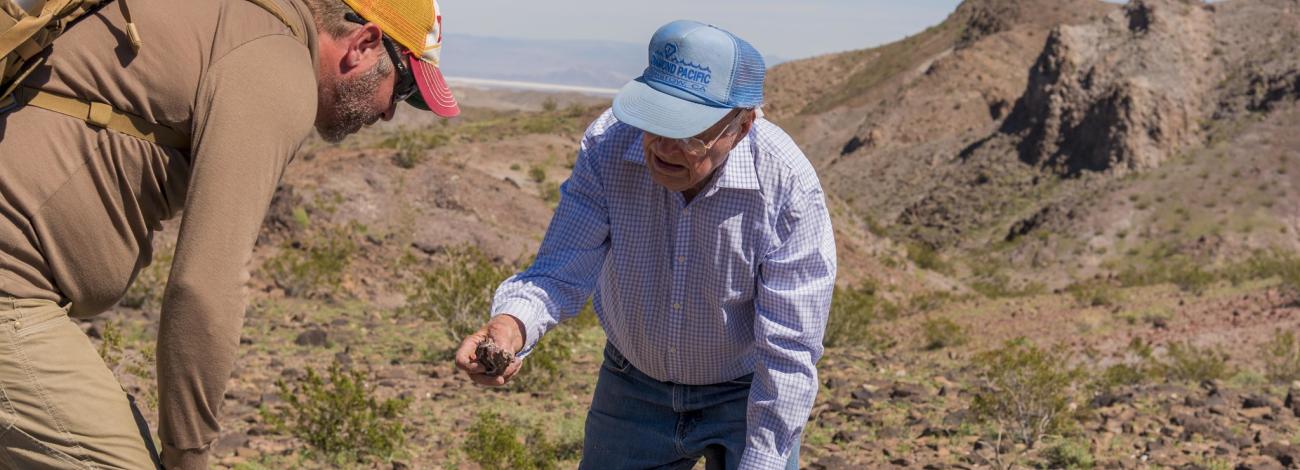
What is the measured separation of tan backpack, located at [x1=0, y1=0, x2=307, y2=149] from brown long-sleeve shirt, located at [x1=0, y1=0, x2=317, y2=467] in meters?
0.02

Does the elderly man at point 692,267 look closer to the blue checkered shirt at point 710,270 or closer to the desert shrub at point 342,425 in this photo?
the blue checkered shirt at point 710,270

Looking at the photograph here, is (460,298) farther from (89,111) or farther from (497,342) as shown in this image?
(89,111)

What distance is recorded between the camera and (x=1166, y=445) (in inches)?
268

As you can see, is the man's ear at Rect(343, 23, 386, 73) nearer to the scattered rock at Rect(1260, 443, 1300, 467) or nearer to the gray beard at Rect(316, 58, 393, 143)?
the gray beard at Rect(316, 58, 393, 143)

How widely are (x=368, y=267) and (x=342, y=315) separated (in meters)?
2.18

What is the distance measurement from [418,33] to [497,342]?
2.17 feet

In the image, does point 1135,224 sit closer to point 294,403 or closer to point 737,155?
point 294,403

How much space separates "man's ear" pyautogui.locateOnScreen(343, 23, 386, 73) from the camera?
2295 mm

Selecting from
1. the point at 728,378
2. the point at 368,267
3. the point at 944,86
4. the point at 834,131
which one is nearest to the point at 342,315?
the point at 368,267

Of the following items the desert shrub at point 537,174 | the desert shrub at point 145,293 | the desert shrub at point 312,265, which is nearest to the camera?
the desert shrub at point 145,293

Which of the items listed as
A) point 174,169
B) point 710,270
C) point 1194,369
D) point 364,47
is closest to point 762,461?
point 710,270

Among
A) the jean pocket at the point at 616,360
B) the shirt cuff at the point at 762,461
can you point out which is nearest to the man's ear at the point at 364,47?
A: the jean pocket at the point at 616,360

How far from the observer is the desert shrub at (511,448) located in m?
5.43

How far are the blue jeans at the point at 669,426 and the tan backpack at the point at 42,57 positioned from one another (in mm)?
1222
